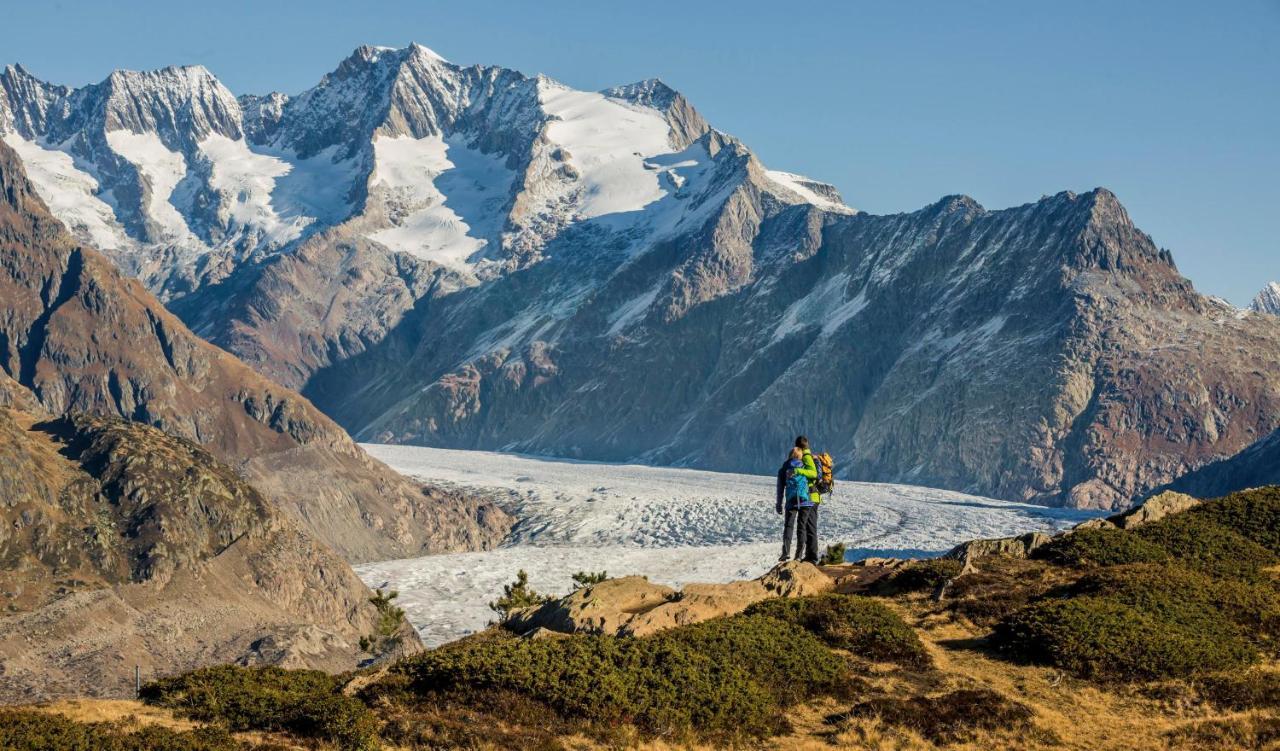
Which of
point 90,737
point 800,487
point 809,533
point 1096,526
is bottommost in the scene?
point 90,737

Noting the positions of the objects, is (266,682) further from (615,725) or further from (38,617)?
(38,617)

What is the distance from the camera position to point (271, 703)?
2809cm

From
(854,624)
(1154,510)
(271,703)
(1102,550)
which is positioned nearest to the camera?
(271,703)

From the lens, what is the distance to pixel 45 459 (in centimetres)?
13850

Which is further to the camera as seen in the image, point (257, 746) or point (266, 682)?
point (266, 682)

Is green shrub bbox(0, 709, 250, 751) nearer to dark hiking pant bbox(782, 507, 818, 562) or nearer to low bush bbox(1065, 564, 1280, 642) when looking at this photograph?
dark hiking pant bbox(782, 507, 818, 562)

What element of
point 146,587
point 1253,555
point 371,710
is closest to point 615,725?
point 371,710

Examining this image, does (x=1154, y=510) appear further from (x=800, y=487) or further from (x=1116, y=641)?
(x=1116, y=641)

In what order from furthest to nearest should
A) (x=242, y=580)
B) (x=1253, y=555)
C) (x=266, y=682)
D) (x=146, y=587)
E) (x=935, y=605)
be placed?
(x=242, y=580)
(x=146, y=587)
(x=1253, y=555)
(x=935, y=605)
(x=266, y=682)

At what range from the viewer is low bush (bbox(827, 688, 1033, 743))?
28.6m

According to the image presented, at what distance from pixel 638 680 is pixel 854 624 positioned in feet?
28.7

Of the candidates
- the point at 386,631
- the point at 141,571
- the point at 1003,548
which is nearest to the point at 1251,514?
the point at 1003,548

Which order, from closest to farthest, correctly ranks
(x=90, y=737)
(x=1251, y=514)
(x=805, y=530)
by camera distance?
(x=90, y=737) < (x=805, y=530) < (x=1251, y=514)

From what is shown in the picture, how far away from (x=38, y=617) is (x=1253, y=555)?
337 ft
